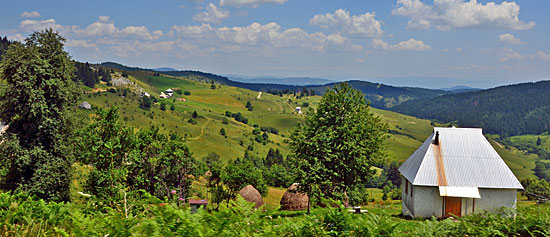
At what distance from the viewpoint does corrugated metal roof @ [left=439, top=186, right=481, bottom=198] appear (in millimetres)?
28938

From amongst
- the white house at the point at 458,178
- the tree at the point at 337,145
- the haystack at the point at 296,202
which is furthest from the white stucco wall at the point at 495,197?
the haystack at the point at 296,202

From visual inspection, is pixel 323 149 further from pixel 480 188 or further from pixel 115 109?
pixel 115 109

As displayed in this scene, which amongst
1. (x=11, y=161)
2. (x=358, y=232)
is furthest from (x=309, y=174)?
(x=358, y=232)

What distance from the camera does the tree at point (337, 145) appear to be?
31844mm

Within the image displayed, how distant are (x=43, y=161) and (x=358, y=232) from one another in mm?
32218

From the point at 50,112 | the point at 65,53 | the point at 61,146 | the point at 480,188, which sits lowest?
the point at 480,188

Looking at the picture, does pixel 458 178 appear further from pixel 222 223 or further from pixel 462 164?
pixel 222 223

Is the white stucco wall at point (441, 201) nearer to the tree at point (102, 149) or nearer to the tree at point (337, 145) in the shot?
the tree at point (337, 145)

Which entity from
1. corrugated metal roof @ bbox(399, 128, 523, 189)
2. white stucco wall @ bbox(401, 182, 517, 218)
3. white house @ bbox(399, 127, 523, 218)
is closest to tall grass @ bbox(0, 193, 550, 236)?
white house @ bbox(399, 127, 523, 218)

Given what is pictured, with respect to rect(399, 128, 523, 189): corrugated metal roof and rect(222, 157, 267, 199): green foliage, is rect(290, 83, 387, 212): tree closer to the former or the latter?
rect(399, 128, 523, 189): corrugated metal roof

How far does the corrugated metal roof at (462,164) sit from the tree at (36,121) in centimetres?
2830

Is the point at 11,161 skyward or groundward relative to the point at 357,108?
groundward

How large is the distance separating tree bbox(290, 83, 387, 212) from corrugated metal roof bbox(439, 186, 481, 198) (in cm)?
587

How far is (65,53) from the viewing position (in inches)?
1321
